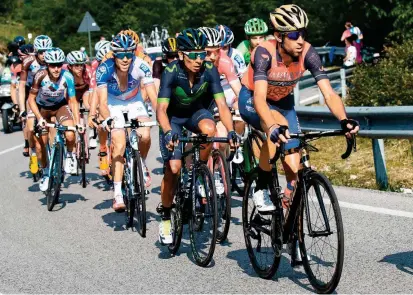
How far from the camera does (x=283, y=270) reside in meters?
7.44

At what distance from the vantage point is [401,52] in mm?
17938

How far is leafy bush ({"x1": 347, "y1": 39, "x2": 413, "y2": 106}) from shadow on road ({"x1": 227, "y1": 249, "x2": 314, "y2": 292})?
8.18m

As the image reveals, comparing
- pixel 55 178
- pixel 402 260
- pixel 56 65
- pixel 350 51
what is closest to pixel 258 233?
pixel 402 260

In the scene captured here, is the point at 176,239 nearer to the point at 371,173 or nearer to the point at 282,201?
the point at 282,201

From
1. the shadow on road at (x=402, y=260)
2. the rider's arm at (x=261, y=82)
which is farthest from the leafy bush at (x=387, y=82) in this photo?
the rider's arm at (x=261, y=82)

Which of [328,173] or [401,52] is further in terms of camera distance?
[401,52]

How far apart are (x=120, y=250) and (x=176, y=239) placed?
2.35 ft

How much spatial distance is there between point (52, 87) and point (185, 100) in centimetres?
439

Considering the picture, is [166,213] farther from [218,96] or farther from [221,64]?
[221,64]

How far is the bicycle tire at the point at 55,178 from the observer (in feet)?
37.8

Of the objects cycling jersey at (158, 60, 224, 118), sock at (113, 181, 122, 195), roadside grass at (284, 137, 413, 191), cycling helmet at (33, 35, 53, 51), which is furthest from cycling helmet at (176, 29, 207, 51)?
cycling helmet at (33, 35, 53, 51)

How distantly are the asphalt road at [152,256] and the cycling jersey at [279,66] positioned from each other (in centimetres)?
151

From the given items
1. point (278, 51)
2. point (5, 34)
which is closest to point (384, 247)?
point (278, 51)

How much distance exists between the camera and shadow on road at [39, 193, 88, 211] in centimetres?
1181
